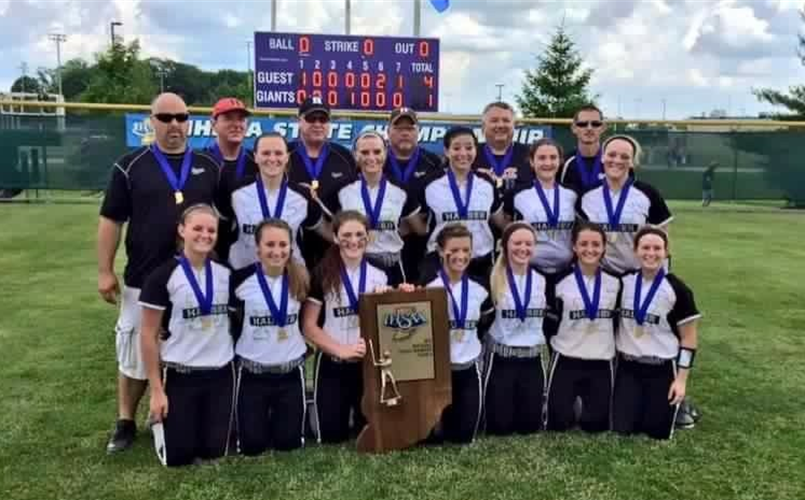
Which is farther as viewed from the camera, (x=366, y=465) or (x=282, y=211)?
(x=282, y=211)

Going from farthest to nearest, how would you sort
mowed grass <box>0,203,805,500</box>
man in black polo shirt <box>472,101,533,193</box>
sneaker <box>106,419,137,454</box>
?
man in black polo shirt <box>472,101,533,193</box> < sneaker <box>106,419,137,454</box> < mowed grass <box>0,203,805,500</box>

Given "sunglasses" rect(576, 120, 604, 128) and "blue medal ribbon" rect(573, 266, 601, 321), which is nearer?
"blue medal ribbon" rect(573, 266, 601, 321)

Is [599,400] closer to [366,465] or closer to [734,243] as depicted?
[366,465]

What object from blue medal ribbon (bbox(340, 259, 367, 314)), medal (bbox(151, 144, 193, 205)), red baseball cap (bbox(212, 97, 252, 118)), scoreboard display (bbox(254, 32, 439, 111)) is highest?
scoreboard display (bbox(254, 32, 439, 111))

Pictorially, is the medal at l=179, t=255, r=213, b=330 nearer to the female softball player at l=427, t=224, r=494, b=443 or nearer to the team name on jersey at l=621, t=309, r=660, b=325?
the female softball player at l=427, t=224, r=494, b=443

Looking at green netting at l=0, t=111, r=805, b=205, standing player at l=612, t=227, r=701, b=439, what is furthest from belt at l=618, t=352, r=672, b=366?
green netting at l=0, t=111, r=805, b=205

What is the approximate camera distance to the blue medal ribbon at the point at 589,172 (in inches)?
195

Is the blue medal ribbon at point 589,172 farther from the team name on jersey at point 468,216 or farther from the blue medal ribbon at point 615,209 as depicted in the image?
the team name on jersey at point 468,216

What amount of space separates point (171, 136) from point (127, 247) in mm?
627

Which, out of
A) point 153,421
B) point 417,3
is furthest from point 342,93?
point 153,421

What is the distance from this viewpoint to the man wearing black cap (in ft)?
16.1

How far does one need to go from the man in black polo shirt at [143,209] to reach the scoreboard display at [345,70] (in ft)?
31.8

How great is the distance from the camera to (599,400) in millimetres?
4527

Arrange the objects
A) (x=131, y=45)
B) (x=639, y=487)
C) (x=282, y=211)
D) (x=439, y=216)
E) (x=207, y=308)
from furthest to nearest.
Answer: (x=131, y=45) < (x=439, y=216) < (x=282, y=211) < (x=207, y=308) < (x=639, y=487)
